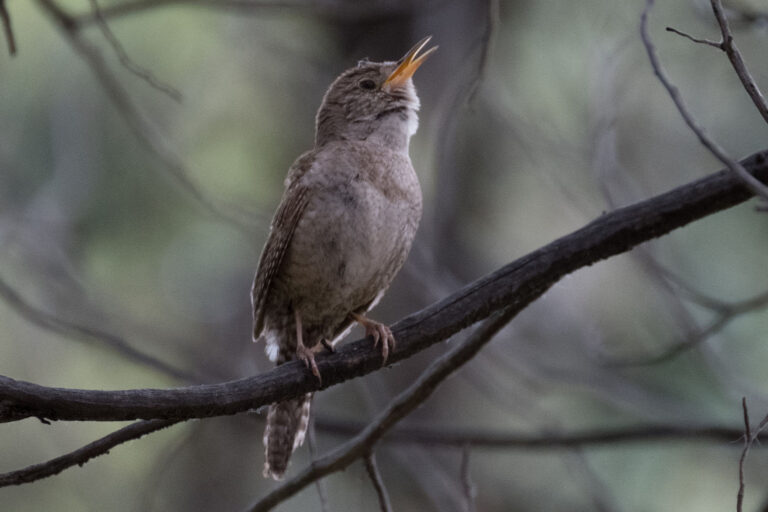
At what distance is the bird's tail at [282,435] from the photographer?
3457mm

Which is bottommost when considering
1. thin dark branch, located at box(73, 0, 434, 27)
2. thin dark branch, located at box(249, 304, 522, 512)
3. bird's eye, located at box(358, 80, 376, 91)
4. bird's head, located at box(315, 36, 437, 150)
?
thin dark branch, located at box(249, 304, 522, 512)

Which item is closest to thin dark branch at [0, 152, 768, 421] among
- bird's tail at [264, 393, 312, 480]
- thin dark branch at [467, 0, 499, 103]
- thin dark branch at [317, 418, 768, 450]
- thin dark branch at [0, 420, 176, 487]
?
thin dark branch at [0, 420, 176, 487]

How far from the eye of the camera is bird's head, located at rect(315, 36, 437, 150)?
364 centimetres

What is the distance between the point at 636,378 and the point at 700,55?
6.50ft

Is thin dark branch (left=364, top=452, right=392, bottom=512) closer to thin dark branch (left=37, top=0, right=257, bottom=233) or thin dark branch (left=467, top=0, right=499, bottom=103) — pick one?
thin dark branch (left=467, top=0, right=499, bottom=103)

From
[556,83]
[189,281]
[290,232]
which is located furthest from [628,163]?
[290,232]

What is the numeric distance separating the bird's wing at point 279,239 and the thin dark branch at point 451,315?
798 millimetres

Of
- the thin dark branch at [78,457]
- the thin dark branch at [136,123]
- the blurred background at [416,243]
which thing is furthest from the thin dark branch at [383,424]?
the blurred background at [416,243]

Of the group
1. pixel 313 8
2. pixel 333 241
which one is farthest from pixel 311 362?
pixel 313 8

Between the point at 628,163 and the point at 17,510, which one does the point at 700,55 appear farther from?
the point at 17,510

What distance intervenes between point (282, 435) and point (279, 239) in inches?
28.7

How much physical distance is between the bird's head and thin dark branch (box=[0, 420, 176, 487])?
1.59 meters

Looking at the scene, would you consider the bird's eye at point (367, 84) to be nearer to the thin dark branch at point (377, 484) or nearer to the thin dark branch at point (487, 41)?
the thin dark branch at point (487, 41)

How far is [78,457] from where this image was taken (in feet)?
7.40
